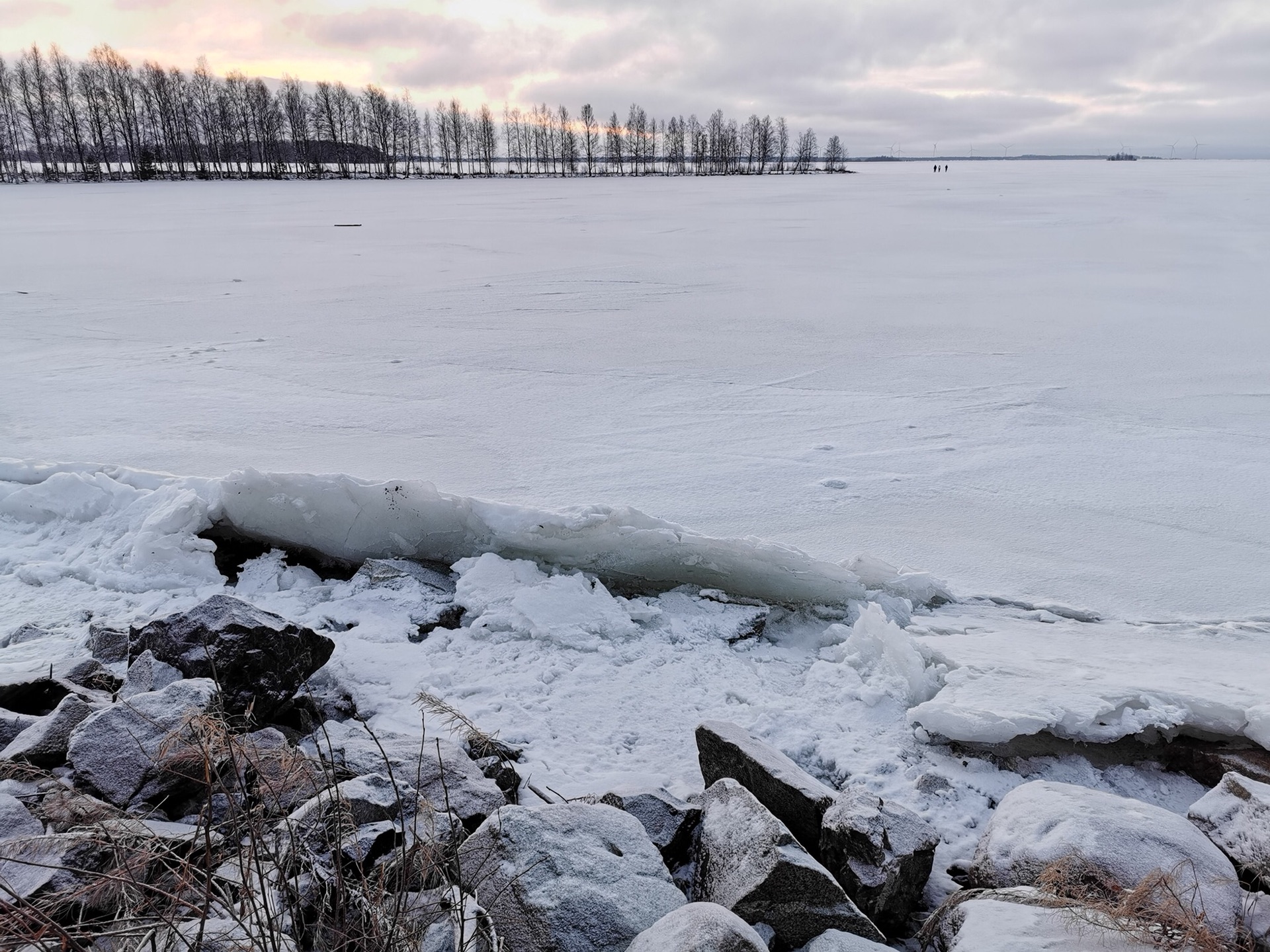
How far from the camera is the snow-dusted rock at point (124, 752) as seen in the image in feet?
7.08

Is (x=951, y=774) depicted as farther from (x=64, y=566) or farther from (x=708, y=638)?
(x=64, y=566)

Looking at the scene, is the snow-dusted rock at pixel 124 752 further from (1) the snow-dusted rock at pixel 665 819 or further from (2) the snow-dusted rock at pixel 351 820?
(1) the snow-dusted rock at pixel 665 819

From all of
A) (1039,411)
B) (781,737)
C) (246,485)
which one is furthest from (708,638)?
(1039,411)

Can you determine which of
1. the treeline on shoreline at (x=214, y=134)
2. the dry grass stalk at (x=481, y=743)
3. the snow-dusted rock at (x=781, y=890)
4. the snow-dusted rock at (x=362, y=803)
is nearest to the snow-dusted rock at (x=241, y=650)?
the dry grass stalk at (x=481, y=743)

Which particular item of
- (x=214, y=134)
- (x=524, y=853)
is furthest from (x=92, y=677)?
(x=214, y=134)

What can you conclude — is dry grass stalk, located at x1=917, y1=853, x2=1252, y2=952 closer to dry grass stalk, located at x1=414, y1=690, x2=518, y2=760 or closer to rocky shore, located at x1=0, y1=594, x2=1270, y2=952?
rocky shore, located at x1=0, y1=594, x2=1270, y2=952

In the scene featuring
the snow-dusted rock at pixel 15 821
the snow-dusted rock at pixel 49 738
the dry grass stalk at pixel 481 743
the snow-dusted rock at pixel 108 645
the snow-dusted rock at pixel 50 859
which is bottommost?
the dry grass stalk at pixel 481 743

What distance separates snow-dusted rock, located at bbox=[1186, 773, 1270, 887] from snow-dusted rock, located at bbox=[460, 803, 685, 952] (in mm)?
1437

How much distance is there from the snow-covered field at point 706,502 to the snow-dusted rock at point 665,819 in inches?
12.7

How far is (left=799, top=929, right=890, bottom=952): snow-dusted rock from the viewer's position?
174 cm

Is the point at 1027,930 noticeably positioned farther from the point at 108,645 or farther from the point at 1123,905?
the point at 108,645

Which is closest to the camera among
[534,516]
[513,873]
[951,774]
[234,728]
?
[513,873]

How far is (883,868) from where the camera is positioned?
2.01 m

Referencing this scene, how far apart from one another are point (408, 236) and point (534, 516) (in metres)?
13.9
